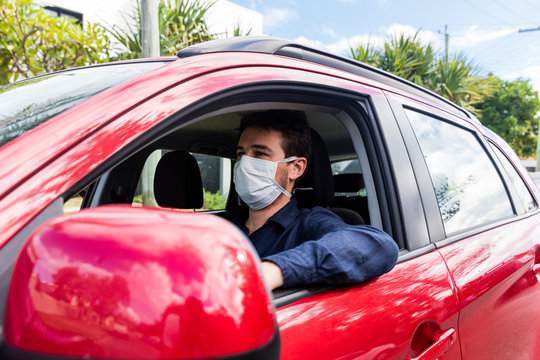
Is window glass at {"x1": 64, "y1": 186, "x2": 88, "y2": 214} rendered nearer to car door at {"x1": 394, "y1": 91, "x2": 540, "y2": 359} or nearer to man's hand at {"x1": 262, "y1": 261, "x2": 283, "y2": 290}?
man's hand at {"x1": 262, "y1": 261, "x2": 283, "y2": 290}

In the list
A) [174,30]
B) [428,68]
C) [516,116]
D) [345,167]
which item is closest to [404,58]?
[428,68]

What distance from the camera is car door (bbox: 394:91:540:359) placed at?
1.81 metres

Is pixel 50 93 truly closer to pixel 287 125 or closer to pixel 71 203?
pixel 71 203

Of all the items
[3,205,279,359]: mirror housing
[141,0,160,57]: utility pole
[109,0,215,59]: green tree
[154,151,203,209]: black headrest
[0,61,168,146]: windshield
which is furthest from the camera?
[109,0,215,59]: green tree

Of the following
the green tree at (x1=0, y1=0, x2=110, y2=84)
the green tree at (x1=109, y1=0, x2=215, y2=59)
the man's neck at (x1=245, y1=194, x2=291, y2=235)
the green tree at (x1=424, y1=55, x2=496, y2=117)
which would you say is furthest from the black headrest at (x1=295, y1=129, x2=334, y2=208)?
the green tree at (x1=424, y1=55, x2=496, y2=117)

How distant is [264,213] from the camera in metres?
2.26

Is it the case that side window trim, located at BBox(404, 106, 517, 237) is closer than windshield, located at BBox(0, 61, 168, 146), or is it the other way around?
windshield, located at BBox(0, 61, 168, 146)

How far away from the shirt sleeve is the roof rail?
61 centimetres

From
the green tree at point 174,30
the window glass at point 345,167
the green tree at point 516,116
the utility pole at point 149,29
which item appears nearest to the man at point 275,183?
Answer: the window glass at point 345,167

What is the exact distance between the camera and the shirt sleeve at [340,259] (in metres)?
1.35

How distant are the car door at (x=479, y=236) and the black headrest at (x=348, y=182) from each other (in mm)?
706

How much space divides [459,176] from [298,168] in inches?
28.7

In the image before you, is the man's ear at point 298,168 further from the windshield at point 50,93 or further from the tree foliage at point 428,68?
the tree foliage at point 428,68

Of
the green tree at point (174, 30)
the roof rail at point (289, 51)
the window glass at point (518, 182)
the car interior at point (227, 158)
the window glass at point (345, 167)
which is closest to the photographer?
the roof rail at point (289, 51)
